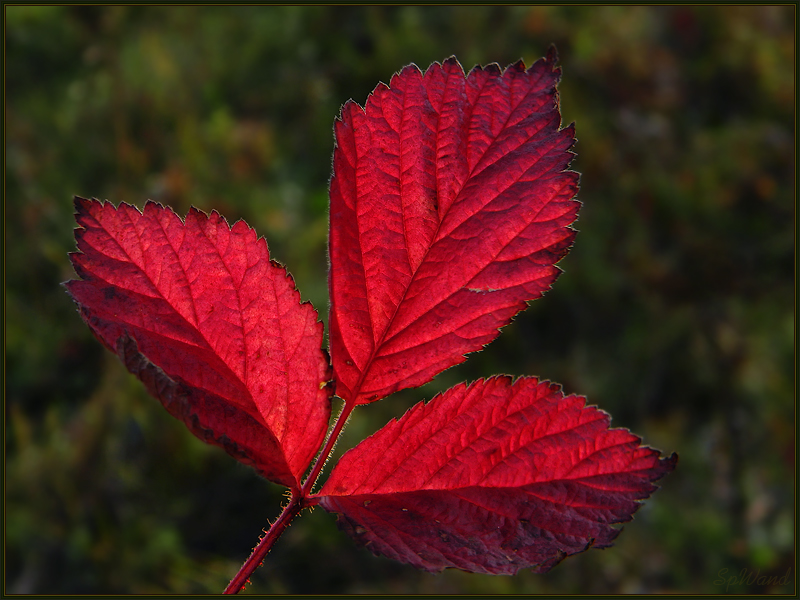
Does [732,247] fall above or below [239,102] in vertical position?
below

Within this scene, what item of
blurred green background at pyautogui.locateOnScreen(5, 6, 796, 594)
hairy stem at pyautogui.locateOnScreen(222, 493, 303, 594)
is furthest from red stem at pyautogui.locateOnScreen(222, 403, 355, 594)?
blurred green background at pyautogui.locateOnScreen(5, 6, 796, 594)

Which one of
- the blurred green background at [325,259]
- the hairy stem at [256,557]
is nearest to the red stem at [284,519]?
the hairy stem at [256,557]

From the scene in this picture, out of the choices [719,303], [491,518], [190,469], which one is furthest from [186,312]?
[719,303]

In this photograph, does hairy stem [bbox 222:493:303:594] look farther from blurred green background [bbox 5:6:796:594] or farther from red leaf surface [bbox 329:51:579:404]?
blurred green background [bbox 5:6:796:594]

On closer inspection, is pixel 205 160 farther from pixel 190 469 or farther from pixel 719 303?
pixel 719 303

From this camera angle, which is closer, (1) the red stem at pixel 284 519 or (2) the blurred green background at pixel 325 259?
(1) the red stem at pixel 284 519

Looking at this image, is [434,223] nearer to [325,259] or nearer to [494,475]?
[494,475]

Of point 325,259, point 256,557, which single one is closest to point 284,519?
point 256,557

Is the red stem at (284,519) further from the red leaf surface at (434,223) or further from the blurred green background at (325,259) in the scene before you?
the blurred green background at (325,259)
